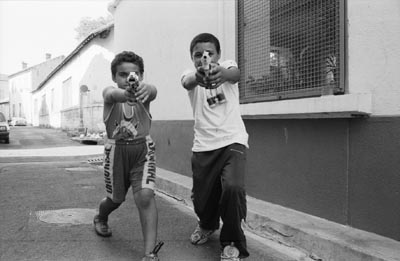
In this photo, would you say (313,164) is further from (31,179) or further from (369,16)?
(31,179)

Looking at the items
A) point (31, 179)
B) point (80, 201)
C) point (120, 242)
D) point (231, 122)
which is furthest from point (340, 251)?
point (31, 179)

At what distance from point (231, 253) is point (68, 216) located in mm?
2380

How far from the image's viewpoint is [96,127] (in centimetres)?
2289

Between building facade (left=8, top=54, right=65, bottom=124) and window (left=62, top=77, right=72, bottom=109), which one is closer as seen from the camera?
window (left=62, top=77, right=72, bottom=109)

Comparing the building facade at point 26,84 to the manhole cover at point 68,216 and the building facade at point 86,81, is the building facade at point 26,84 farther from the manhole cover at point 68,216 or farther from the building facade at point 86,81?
the manhole cover at point 68,216

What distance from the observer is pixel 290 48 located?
4.64 m

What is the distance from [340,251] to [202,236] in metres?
1.18

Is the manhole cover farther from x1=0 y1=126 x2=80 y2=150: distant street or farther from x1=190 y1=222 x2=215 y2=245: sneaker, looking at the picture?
x1=0 y1=126 x2=80 y2=150: distant street

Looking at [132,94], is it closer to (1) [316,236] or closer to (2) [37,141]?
(1) [316,236]

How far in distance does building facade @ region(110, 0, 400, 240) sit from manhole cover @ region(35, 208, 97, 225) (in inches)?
77.7

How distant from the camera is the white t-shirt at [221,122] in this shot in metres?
3.18

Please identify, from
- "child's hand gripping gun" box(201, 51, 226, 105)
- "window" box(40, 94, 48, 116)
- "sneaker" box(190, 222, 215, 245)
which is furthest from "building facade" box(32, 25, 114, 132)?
"child's hand gripping gun" box(201, 51, 226, 105)

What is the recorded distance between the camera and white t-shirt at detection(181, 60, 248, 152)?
125 inches

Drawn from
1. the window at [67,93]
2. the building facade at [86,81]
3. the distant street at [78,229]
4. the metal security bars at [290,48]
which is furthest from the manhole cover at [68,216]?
the window at [67,93]
